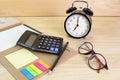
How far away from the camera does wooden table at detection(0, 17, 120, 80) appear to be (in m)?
0.59

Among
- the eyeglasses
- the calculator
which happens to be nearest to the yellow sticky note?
the calculator

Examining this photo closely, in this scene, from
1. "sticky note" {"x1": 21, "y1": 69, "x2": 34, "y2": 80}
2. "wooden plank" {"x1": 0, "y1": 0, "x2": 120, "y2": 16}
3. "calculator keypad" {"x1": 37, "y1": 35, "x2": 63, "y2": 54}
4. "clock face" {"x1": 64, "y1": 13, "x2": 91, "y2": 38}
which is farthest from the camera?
"wooden plank" {"x1": 0, "y1": 0, "x2": 120, "y2": 16}

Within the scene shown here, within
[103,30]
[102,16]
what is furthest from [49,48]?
[102,16]

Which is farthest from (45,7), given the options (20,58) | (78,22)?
(20,58)

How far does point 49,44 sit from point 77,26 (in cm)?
18

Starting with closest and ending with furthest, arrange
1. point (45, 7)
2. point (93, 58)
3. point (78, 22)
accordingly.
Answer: point (93, 58), point (78, 22), point (45, 7)

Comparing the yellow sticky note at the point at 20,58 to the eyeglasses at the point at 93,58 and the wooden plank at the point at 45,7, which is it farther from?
the wooden plank at the point at 45,7

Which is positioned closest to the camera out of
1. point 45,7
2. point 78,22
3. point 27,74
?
point 27,74

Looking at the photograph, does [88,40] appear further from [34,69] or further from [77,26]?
[34,69]

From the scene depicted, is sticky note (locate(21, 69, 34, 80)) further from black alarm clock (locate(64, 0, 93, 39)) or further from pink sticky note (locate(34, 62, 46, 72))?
black alarm clock (locate(64, 0, 93, 39))

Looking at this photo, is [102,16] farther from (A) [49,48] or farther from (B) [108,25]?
(A) [49,48]

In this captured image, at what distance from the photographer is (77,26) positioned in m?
0.79

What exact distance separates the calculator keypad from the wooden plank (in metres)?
0.32

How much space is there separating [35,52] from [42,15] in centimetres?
38
